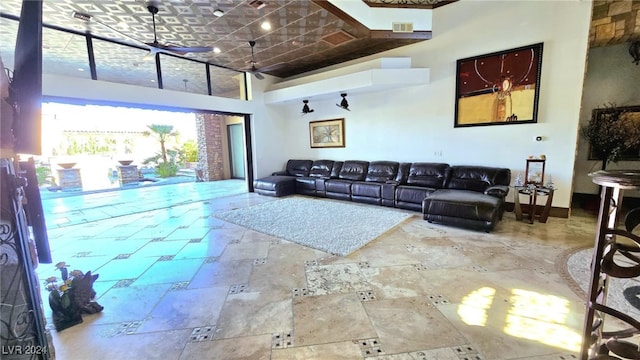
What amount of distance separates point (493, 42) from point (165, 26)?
5521 millimetres

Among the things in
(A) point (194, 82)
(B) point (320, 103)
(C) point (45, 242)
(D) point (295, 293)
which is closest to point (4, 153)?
(C) point (45, 242)

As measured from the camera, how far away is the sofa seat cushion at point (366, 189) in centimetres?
537

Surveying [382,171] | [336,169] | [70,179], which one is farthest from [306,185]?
[70,179]

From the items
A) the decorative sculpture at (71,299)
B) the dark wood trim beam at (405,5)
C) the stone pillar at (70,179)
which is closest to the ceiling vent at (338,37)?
the dark wood trim beam at (405,5)

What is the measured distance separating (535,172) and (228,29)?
5.68 m

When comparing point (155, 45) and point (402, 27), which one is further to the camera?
point (402, 27)

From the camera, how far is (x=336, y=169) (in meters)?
6.58

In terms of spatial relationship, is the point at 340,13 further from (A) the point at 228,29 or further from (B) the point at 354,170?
(B) the point at 354,170

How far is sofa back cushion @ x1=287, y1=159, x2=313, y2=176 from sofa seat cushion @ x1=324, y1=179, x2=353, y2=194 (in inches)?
42.4

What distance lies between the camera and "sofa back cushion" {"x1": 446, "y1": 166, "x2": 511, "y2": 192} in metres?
4.39

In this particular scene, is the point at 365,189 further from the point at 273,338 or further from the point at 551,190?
the point at 273,338

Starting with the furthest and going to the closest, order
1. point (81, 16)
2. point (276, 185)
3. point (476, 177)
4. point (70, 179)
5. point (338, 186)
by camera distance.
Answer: point (70, 179)
point (276, 185)
point (338, 186)
point (476, 177)
point (81, 16)

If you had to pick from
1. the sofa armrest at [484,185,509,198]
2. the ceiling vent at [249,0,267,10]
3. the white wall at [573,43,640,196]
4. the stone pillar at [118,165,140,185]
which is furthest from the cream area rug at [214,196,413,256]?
the stone pillar at [118,165,140,185]

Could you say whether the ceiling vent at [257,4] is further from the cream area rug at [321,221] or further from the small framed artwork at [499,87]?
the small framed artwork at [499,87]
